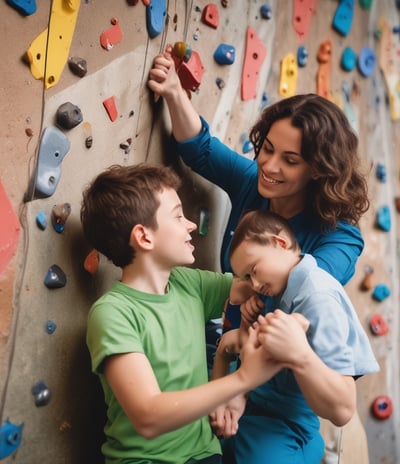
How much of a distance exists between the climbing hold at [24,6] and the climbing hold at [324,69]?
1.26m

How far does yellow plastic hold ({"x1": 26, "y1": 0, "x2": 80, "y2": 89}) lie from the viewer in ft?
4.14

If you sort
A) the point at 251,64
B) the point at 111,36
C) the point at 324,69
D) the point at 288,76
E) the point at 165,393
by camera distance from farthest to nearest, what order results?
the point at 324,69, the point at 288,76, the point at 251,64, the point at 111,36, the point at 165,393

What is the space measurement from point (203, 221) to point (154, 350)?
67cm

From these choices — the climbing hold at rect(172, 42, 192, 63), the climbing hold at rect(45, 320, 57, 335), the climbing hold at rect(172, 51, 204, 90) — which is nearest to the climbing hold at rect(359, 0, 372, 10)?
the climbing hold at rect(172, 51, 204, 90)

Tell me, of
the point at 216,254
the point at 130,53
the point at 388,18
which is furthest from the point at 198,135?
the point at 388,18

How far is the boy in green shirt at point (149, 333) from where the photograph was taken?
3.53 feet

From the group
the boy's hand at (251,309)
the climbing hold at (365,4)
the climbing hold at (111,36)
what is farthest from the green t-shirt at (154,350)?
the climbing hold at (365,4)

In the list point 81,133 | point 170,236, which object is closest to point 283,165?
point 170,236

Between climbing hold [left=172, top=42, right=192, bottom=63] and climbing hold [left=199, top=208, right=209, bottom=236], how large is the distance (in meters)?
0.46

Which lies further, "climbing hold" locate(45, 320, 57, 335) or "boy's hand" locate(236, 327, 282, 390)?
"climbing hold" locate(45, 320, 57, 335)

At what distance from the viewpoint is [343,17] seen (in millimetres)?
2277

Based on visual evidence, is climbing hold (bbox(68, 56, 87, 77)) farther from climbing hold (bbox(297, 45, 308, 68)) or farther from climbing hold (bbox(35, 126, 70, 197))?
climbing hold (bbox(297, 45, 308, 68))

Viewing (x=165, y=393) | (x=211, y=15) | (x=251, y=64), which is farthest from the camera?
(x=251, y=64)

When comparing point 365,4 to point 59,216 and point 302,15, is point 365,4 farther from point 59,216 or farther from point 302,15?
point 59,216
